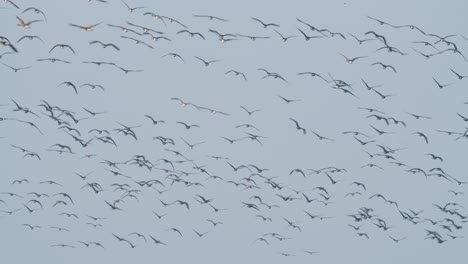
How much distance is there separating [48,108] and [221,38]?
1016 centimetres

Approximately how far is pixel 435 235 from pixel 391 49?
19762 mm

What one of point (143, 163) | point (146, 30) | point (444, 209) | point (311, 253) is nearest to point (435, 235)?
point (444, 209)

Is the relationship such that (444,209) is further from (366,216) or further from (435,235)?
(366,216)

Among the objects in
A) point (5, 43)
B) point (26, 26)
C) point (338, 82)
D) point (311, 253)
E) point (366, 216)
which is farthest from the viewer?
point (311, 253)

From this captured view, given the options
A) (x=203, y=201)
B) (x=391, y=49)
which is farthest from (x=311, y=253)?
(x=391, y=49)

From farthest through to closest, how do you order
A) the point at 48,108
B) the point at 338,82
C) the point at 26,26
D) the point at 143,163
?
the point at 143,163
the point at 338,82
the point at 48,108
the point at 26,26

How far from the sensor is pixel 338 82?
2158 inches

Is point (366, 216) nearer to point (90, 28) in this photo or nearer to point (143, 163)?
point (143, 163)

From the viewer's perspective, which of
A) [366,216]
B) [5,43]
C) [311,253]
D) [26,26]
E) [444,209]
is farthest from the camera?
[311,253]

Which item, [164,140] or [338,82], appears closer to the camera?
[338,82]

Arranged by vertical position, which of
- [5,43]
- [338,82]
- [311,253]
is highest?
[311,253]

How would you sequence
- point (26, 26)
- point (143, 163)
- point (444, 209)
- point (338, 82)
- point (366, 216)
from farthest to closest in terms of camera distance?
point (444, 209) < point (366, 216) < point (143, 163) < point (338, 82) < point (26, 26)

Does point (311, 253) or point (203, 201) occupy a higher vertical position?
point (311, 253)

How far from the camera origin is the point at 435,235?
222 feet
